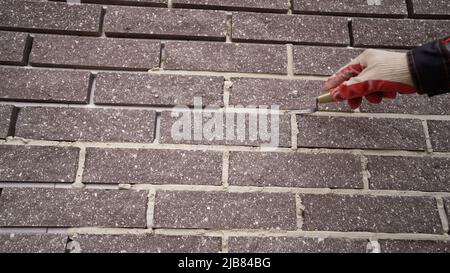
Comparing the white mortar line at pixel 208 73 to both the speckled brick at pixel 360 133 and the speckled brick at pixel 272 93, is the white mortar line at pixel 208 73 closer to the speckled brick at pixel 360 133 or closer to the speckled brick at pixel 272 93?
the speckled brick at pixel 272 93

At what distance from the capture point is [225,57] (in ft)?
3.51

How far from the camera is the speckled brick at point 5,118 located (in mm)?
1001

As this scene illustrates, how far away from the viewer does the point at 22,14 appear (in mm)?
1070

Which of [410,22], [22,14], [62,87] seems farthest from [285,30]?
[22,14]

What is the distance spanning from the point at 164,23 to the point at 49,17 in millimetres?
375

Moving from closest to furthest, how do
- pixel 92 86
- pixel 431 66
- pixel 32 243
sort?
pixel 431 66 < pixel 32 243 < pixel 92 86

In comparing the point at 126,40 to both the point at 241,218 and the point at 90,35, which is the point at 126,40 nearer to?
the point at 90,35

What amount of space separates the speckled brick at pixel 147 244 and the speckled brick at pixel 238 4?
750mm

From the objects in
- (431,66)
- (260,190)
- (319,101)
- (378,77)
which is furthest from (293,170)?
(431,66)

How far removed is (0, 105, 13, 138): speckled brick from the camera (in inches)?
39.4

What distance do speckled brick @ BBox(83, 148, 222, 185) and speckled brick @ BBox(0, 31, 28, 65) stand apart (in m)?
0.38

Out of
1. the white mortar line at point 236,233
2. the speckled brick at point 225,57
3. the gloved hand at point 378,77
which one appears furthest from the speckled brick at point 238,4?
the white mortar line at point 236,233

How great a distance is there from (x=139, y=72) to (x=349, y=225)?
0.81 m

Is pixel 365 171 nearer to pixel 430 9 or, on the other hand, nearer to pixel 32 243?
pixel 430 9
